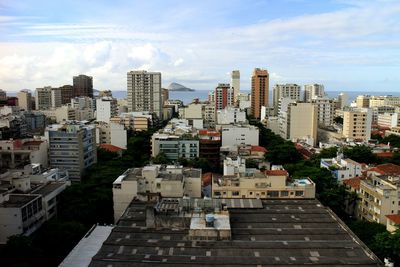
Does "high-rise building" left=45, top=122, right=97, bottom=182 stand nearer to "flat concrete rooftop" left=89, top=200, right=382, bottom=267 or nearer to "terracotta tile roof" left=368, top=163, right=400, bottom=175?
"flat concrete rooftop" left=89, top=200, right=382, bottom=267

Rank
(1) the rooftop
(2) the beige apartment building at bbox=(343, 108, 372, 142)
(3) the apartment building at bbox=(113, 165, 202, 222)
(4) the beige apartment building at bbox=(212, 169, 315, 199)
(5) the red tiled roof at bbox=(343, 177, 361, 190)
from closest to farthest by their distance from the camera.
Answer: (1) the rooftop, (3) the apartment building at bbox=(113, 165, 202, 222), (4) the beige apartment building at bbox=(212, 169, 315, 199), (5) the red tiled roof at bbox=(343, 177, 361, 190), (2) the beige apartment building at bbox=(343, 108, 372, 142)

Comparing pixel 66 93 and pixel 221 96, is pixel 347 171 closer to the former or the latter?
pixel 221 96

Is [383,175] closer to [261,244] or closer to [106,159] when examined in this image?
[261,244]

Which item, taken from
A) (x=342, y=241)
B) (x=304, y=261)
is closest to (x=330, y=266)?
(x=304, y=261)

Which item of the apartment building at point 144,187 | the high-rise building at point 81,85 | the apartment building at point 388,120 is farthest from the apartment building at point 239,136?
the high-rise building at point 81,85

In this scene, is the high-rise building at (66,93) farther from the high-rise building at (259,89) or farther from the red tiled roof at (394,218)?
the red tiled roof at (394,218)

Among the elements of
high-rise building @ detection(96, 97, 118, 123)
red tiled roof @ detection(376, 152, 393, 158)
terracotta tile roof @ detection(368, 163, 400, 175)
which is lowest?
red tiled roof @ detection(376, 152, 393, 158)

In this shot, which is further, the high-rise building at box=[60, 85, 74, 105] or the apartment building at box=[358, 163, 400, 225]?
the high-rise building at box=[60, 85, 74, 105]

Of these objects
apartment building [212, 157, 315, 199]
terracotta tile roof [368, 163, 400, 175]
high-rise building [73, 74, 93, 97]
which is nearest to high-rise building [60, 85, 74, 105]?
high-rise building [73, 74, 93, 97]
